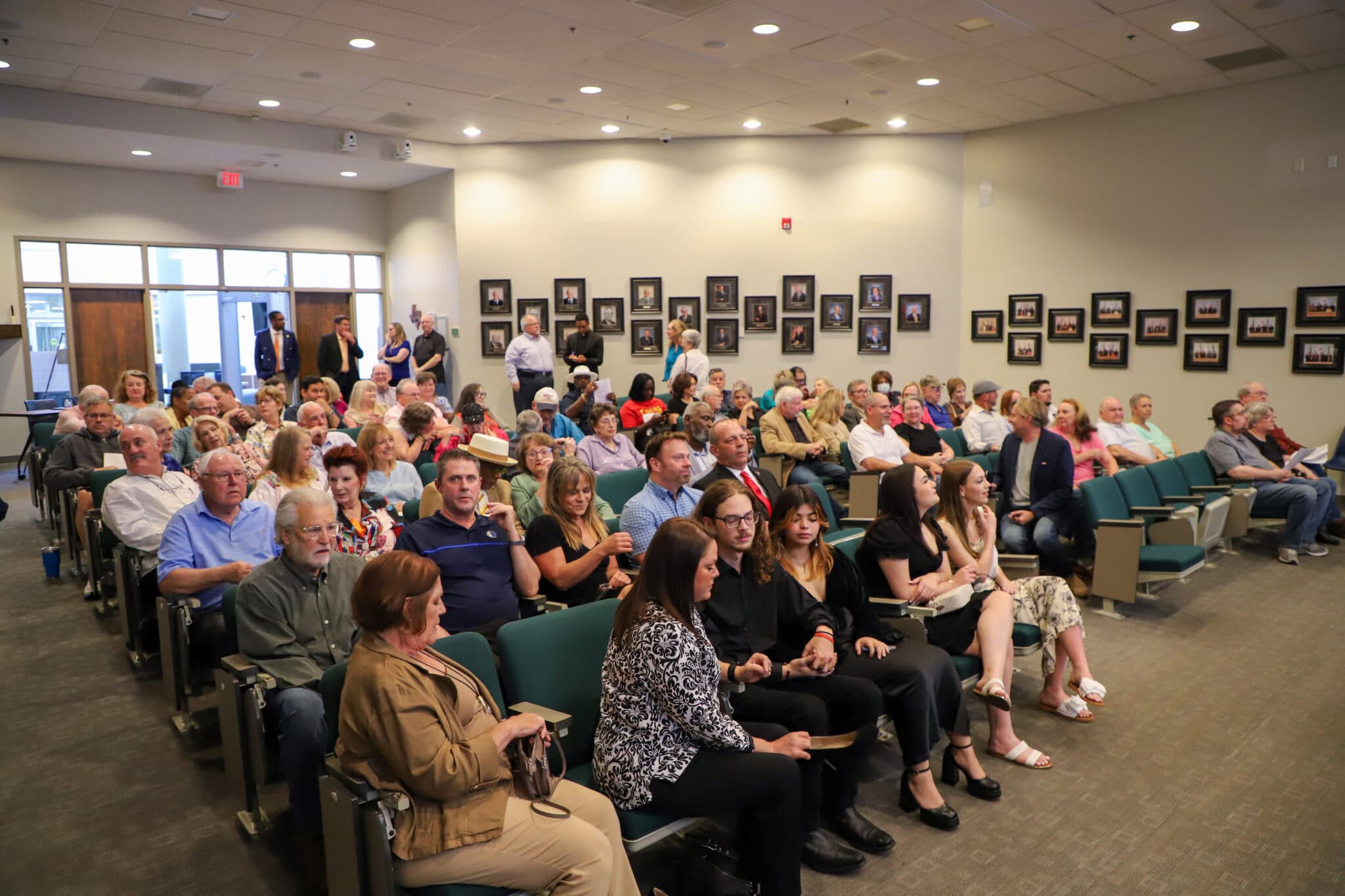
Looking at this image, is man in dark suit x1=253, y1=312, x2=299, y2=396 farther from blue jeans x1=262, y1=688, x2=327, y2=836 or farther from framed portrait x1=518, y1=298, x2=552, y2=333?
blue jeans x1=262, y1=688, x2=327, y2=836

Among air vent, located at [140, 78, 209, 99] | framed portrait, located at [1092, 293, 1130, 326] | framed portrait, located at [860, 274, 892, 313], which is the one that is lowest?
framed portrait, located at [1092, 293, 1130, 326]

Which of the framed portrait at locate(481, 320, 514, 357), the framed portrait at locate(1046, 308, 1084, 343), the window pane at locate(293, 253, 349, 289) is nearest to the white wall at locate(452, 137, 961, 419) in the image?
the framed portrait at locate(481, 320, 514, 357)

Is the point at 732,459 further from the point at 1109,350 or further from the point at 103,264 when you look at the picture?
the point at 103,264

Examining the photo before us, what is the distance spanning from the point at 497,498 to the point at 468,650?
1.77 meters

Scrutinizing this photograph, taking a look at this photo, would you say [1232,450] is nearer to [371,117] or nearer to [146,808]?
[146,808]

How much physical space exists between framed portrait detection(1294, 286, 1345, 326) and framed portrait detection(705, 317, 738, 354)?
6.17 m

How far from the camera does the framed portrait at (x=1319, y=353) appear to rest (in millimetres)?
9039

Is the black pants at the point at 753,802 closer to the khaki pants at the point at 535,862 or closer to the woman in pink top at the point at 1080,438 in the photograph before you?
the khaki pants at the point at 535,862

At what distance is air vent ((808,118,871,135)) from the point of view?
10.9 meters

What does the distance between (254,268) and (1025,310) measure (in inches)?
415

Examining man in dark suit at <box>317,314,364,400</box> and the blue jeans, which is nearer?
the blue jeans

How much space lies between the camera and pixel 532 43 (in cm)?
784

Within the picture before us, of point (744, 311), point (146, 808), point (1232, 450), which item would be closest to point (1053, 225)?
point (744, 311)

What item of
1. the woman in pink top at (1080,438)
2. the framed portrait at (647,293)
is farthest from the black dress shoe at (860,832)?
the framed portrait at (647,293)
